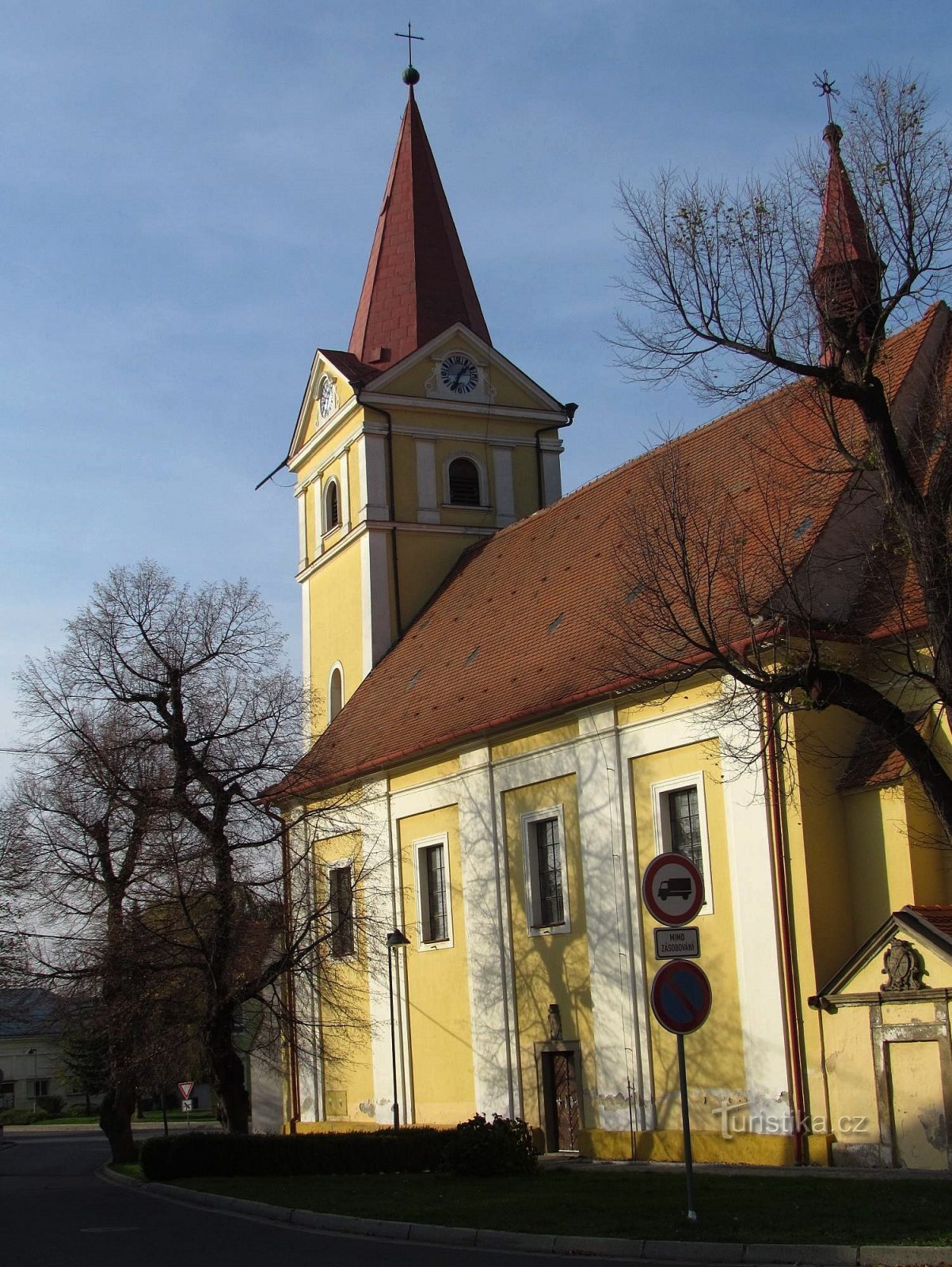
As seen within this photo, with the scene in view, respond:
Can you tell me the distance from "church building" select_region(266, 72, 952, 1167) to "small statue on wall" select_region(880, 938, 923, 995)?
0.11 ft

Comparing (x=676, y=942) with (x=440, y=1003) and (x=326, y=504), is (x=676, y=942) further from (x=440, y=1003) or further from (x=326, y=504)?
(x=326, y=504)

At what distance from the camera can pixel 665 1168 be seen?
67.7 ft

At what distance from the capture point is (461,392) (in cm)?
3822

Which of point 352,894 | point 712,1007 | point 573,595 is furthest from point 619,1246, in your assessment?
point 352,894

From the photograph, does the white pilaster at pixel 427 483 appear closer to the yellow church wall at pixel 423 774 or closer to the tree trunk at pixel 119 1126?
the yellow church wall at pixel 423 774

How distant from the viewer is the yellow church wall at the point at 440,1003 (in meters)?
28.1

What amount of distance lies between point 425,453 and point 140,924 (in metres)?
14.4

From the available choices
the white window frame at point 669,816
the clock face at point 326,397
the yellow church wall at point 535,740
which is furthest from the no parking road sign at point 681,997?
the clock face at point 326,397

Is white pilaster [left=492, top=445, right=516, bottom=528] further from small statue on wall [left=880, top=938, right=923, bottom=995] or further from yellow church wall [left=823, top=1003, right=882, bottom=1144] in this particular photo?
small statue on wall [left=880, top=938, right=923, bottom=995]

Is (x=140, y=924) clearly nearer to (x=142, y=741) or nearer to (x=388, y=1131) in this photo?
(x=142, y=741)

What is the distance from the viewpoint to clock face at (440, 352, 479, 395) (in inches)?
1500

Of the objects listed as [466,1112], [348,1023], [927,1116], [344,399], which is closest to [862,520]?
[927,1116]

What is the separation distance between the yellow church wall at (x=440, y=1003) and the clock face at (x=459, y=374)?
12164mm

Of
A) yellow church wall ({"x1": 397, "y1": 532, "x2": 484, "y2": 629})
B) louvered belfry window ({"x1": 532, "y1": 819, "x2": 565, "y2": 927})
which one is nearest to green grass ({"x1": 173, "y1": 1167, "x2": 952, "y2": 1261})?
louvered belfry window ({"x1": 532, "y1": 819, "x2": 565, "y2": 927})
